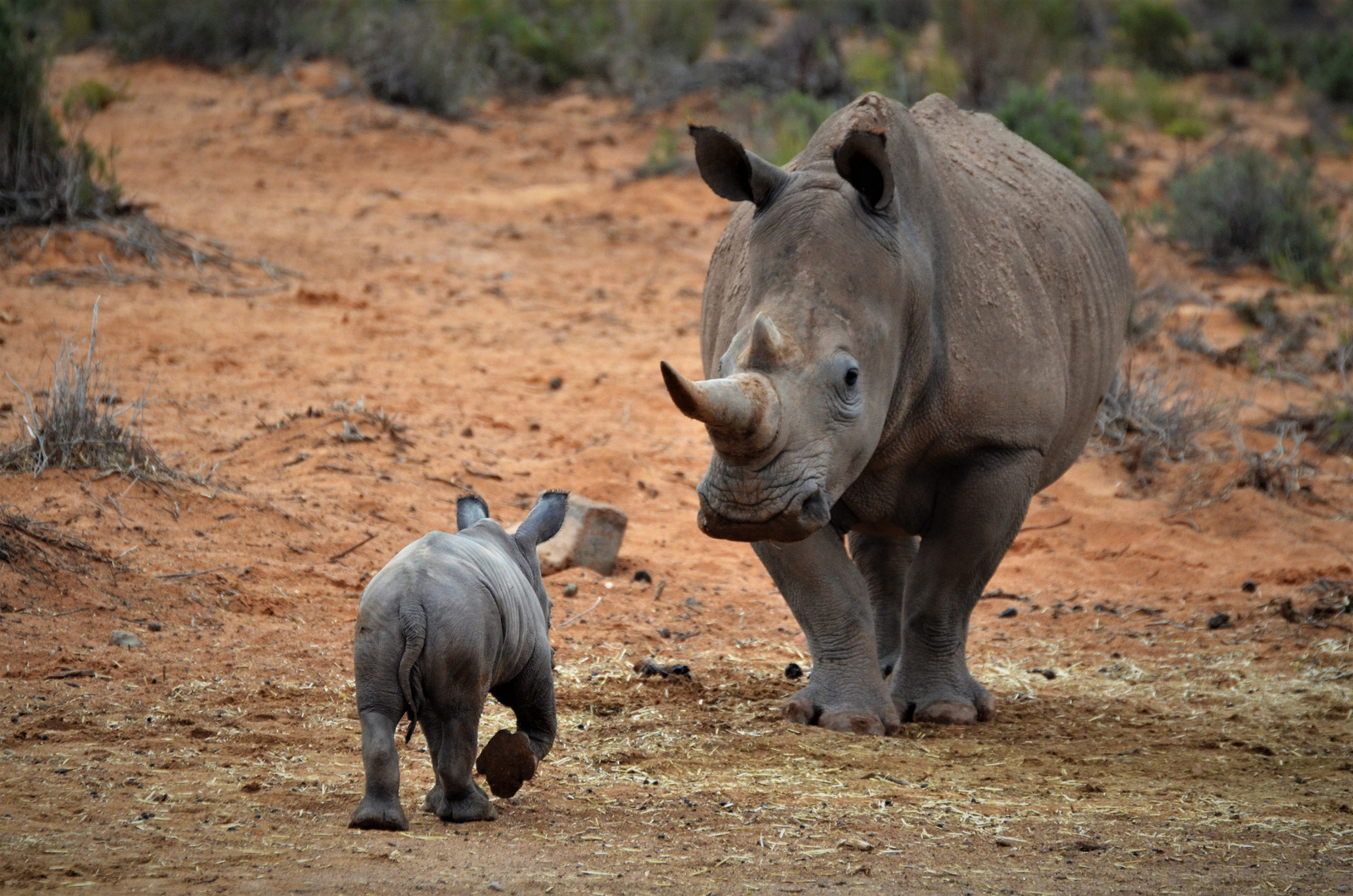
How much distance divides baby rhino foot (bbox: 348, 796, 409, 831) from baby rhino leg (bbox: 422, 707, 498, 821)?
190mm

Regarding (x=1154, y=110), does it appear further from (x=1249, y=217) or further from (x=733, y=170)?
(x=733, y=170)

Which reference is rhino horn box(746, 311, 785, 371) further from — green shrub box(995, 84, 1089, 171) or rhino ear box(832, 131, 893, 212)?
green shrub box(995, 84, 1089, 171)

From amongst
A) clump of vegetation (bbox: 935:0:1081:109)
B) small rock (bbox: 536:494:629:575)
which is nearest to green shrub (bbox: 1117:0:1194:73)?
clump of vegetation (bbox: 935:0:1081:109)

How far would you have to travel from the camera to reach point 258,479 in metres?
7.74

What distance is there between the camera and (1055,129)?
608 inches

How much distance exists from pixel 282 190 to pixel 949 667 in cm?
991

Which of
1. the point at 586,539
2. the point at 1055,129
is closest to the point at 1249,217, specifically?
the point at 1055,129

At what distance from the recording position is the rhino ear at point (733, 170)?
4.99 metres

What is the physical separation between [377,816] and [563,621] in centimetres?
299

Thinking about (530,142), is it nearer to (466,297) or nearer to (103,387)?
(466,297)

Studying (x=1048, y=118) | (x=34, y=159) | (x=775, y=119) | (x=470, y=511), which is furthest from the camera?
(x=775, y=119)

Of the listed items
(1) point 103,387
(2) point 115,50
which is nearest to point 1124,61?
(2) point 115,50

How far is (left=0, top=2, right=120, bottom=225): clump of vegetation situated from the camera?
1107 centimetres

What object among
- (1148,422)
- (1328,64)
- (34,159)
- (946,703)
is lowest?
(946,703)
